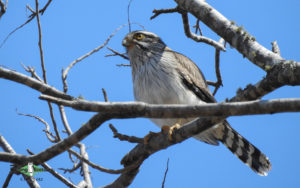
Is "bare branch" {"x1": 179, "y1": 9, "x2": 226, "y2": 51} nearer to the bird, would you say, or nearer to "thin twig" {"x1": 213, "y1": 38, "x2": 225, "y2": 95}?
"thin twig" {"x1": 213, "y1": 38, "x2": 225, "y2": 95}

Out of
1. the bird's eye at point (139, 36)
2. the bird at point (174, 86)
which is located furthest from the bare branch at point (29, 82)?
the bird's eye at point (139, 36)

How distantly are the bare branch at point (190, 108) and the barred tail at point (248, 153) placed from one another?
10.1 ft

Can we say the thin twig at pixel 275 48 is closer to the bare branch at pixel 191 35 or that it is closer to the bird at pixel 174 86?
the bare branch at pixel 191 35

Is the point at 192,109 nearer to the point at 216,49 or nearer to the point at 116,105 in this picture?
the point at 116,105

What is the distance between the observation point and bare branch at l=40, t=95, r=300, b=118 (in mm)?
2613

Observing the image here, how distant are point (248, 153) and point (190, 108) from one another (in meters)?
3.39

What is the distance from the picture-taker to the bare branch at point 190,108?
2613 millimetres

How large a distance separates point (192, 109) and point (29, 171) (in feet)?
6.86

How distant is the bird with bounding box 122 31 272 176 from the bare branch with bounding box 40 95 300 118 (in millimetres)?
2220

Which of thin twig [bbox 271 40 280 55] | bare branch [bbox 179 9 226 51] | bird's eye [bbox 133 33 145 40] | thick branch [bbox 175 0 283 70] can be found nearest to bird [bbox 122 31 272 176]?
bird's eye [bbox 133 33 145 40]

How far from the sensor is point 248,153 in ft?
19.3

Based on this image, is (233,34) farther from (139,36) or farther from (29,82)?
(29,82)

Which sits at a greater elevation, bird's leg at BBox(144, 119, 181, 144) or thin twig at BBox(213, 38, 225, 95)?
thin twig at BBox(213, 38, 225, 95)

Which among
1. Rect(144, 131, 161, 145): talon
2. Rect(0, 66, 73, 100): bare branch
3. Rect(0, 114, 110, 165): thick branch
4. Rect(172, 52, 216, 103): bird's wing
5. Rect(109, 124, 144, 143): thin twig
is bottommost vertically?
Rect(0, 114, 110, 165): thick branch
